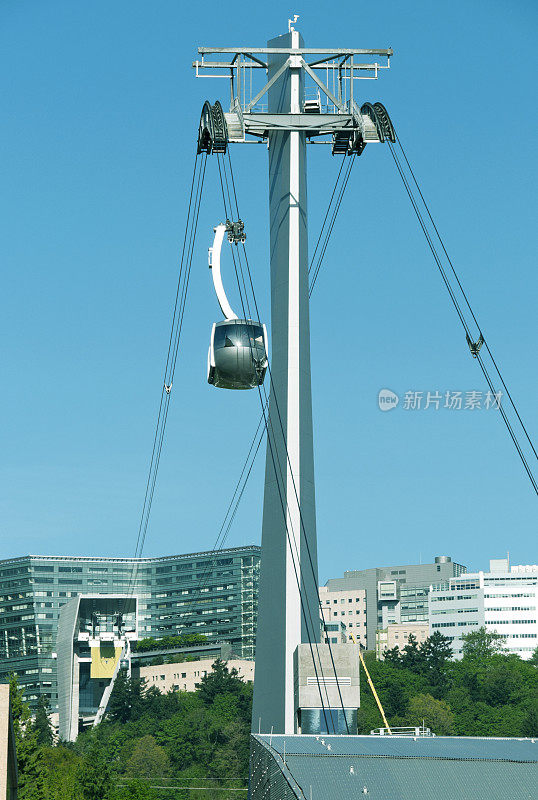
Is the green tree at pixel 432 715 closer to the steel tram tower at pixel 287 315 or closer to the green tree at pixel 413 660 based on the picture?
the green tree at pixel 413 660

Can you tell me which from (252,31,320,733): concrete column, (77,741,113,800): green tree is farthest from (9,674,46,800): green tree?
→ (252,31,320,733): concrete column

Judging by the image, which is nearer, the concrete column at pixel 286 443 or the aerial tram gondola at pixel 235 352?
the aerial tram gondola at pixel 235 352

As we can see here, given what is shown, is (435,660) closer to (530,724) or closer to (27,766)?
(530,724)

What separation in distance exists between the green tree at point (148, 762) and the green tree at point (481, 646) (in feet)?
151

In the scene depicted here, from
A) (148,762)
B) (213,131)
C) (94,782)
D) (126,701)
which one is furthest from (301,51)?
(126,701)

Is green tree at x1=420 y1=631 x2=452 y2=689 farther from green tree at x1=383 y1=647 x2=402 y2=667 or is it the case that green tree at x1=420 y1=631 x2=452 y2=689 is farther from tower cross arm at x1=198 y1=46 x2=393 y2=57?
tower cross arm at x1=198 y1=46 x2=393 y2=57

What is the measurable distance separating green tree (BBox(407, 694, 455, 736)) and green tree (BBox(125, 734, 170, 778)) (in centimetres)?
2347

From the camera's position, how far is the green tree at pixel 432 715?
115750 mm

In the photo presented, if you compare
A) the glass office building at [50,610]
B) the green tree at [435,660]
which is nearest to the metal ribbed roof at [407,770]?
the green tree at [435,660]

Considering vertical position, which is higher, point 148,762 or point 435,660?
point 435,660

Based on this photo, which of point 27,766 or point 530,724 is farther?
point 530,724

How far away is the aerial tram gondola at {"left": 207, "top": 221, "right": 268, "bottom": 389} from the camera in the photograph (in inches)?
1468

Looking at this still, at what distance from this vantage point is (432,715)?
117 metres

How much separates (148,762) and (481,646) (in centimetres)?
5855
